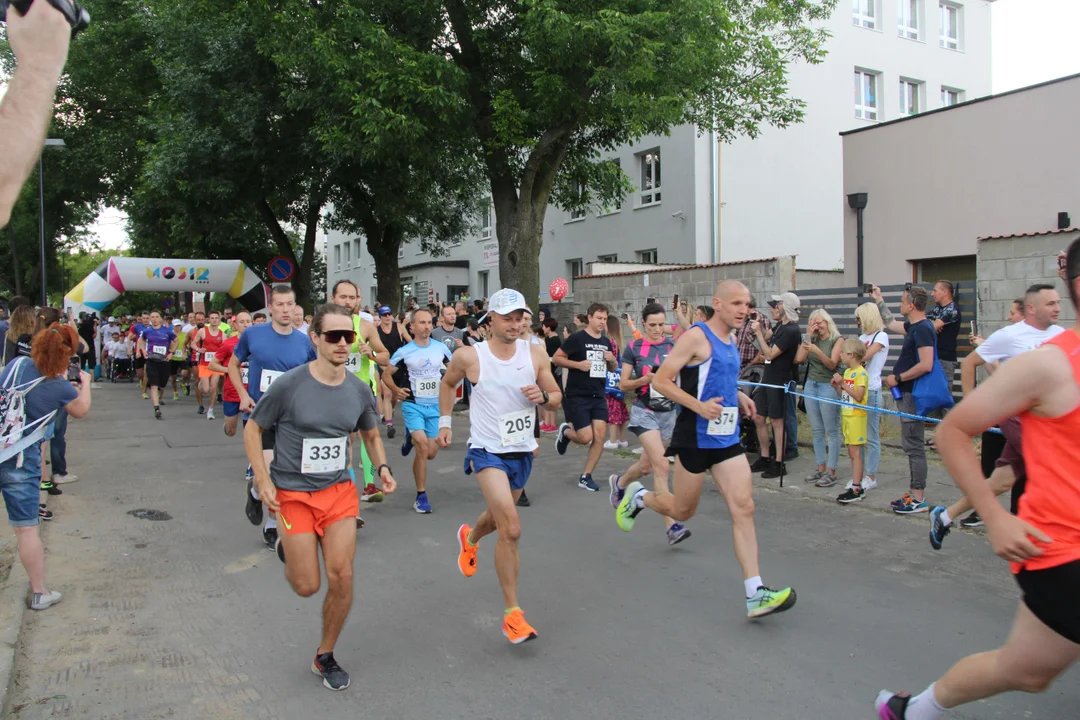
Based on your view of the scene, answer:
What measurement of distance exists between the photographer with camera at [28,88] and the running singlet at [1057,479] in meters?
2.61

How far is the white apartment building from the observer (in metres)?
26.8

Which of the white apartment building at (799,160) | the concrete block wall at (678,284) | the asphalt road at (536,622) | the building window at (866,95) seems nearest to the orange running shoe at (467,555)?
the asphalt road at (536,622)

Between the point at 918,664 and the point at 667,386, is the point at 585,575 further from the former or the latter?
the point at 918,664

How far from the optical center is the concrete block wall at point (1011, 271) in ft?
35.2

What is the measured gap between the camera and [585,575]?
19.1ft

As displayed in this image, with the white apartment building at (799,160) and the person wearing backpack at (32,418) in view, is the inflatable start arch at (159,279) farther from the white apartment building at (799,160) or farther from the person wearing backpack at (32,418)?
the person wearing backpack at (32,418)

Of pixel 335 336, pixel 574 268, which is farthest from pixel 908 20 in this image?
pixel 335 336

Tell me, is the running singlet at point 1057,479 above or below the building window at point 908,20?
below

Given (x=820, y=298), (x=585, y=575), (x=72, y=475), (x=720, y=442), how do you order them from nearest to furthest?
(x=720, y=442)
(x=585, y=575)
(x=72, y=475)
(x=820, y=298)

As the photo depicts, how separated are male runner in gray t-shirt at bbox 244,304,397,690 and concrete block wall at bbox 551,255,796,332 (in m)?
11.0

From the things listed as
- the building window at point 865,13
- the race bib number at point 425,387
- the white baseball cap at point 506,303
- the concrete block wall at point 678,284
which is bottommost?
the race bib number at point 425,387

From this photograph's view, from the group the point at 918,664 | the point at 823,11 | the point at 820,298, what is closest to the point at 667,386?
the point at 918,664

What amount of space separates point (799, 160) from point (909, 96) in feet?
18.6

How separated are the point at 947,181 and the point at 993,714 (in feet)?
56.4
